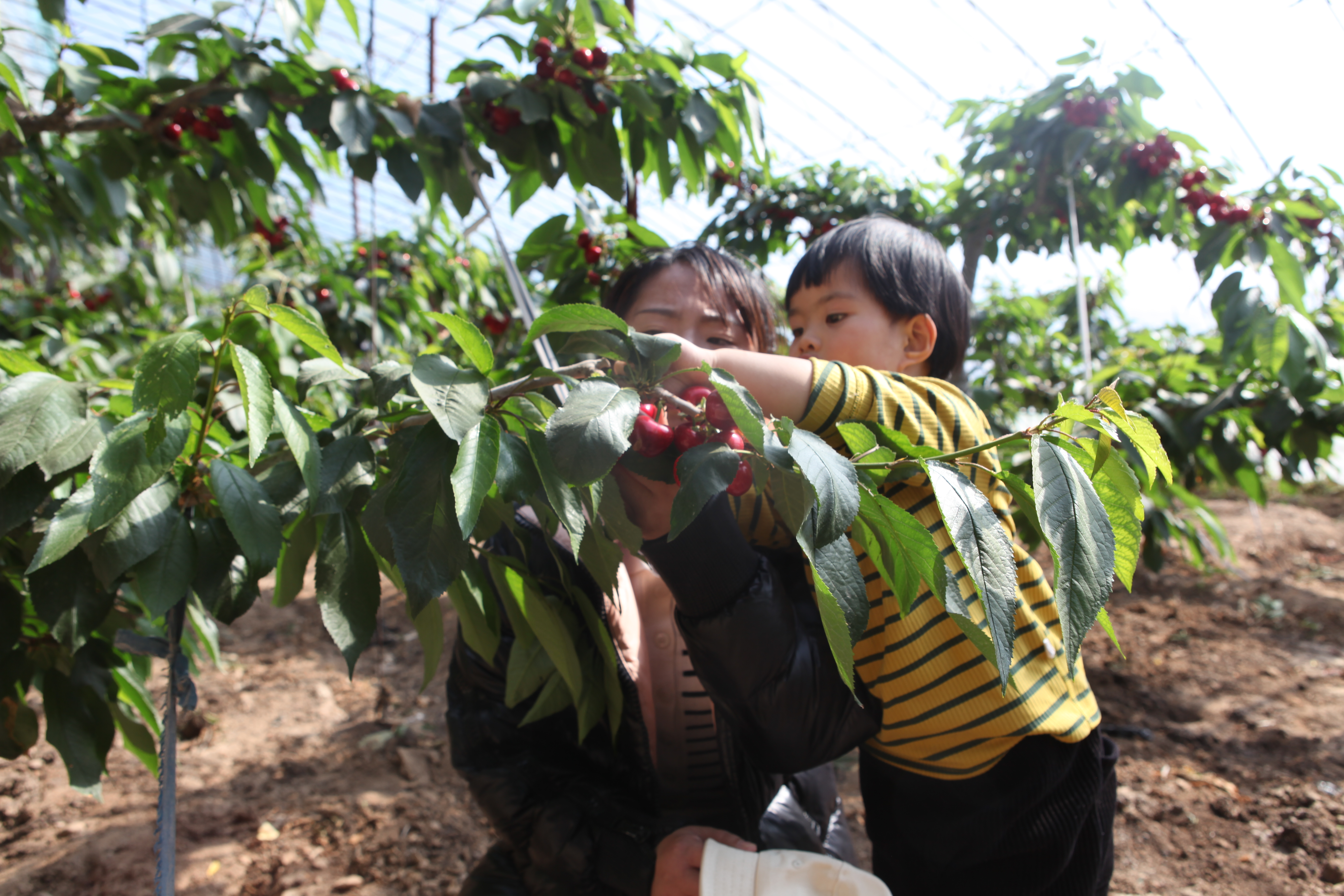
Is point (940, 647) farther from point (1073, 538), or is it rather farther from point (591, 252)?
point (591, 252)

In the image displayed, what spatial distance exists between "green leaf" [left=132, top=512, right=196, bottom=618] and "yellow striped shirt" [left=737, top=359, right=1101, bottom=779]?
1.44ft

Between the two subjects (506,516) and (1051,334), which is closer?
(506,516)

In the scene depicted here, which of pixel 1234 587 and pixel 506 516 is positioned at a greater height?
pixel 506 516

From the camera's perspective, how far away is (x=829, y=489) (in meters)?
0.35

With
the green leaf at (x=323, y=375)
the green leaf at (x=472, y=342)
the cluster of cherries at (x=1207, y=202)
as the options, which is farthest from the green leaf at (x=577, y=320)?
the cluster of cherries at (x=1207, y=202)

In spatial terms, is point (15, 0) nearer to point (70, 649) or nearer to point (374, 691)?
point (374, 691)

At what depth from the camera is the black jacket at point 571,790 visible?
0.84m

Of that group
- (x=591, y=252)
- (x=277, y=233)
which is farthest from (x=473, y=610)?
(x=277, y=233)

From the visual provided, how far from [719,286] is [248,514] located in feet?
2.02

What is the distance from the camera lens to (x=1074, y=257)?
4.62 ft

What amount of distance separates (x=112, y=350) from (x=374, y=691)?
4.29ft

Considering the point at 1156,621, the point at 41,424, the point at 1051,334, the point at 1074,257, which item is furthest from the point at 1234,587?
the point at 41,424

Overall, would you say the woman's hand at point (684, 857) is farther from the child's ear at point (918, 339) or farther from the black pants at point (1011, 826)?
the child's ear at point (918, 339)

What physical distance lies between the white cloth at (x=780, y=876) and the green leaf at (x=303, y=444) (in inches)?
18.6
